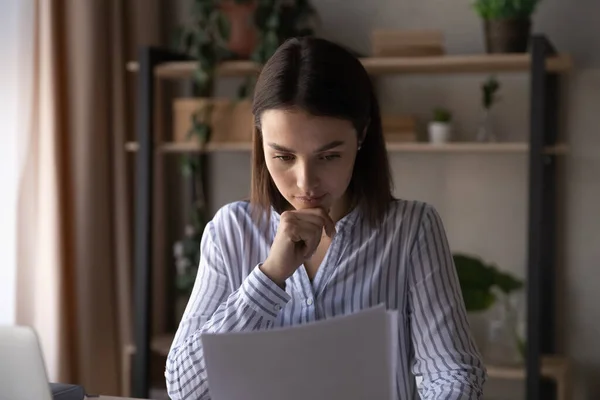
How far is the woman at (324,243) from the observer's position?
113 cm

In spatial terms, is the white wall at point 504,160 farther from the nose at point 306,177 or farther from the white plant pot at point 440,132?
the nose at point 306,177

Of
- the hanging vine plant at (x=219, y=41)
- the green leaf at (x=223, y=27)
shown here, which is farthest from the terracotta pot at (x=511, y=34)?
the green leaf at (x=223, y=27)

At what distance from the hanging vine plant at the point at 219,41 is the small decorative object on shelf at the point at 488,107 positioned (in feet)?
1.97

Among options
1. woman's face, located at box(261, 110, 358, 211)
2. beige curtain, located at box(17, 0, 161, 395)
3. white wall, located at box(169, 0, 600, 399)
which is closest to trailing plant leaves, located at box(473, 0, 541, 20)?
white wall, located at box(169, 0, 600, 399)

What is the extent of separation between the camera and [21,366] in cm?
106

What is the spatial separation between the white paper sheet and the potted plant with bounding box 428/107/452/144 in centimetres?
179

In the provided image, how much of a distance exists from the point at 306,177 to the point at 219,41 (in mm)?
1956

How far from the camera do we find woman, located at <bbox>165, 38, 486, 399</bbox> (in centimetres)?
113

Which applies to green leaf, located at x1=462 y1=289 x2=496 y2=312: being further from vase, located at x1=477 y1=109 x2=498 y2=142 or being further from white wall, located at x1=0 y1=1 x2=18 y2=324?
white wall, located at x1=0 y1=1 x2=18 y2=324

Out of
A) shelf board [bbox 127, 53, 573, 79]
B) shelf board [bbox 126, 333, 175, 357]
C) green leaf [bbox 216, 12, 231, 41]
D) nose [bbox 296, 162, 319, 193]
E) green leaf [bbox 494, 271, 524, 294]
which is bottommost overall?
shelf board [bbox 126, 333, 175, 357]

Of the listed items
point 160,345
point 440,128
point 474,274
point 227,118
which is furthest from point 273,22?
point 160,345

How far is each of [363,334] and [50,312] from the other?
1.90 meters

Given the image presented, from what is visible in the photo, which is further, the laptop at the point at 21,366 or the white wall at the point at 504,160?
the white wall at the point at 504,160

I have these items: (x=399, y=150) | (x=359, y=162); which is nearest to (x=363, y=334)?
(x=359, y=162)
